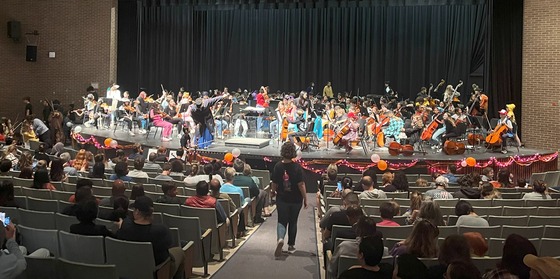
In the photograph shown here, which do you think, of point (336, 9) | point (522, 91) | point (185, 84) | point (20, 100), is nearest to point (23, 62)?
point (20, 100)

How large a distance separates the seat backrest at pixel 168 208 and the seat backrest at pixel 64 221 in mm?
1261

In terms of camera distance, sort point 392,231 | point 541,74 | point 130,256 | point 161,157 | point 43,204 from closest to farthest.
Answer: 1. point 130,256
2. point 392,231
3. point 43,204
4. point 161,157
5. point 541,74

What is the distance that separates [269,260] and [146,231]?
2952 mm

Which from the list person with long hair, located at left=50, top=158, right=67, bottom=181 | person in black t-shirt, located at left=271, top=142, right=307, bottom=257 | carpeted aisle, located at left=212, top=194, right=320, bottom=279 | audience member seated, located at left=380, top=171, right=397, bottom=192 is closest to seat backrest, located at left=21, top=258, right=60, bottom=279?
carpeted aisle, located at left=212, top=194, right=320, bottom=279

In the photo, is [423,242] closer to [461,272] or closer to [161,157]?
[461,272]

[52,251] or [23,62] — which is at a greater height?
[23,62]

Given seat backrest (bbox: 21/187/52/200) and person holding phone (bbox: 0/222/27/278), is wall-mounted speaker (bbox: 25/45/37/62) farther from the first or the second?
person holding phone (bbox: 0/222/27/278)

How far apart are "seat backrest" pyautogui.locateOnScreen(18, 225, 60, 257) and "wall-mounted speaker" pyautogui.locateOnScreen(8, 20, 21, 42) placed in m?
19.6

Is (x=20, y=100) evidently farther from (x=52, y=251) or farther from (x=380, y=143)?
(x=52, y=251)

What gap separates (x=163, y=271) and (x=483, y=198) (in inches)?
222

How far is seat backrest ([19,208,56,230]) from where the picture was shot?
734 centimetres

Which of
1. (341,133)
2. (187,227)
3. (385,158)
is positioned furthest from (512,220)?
(341,133)

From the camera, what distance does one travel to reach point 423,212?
22.7 feet

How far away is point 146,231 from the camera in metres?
6.30
